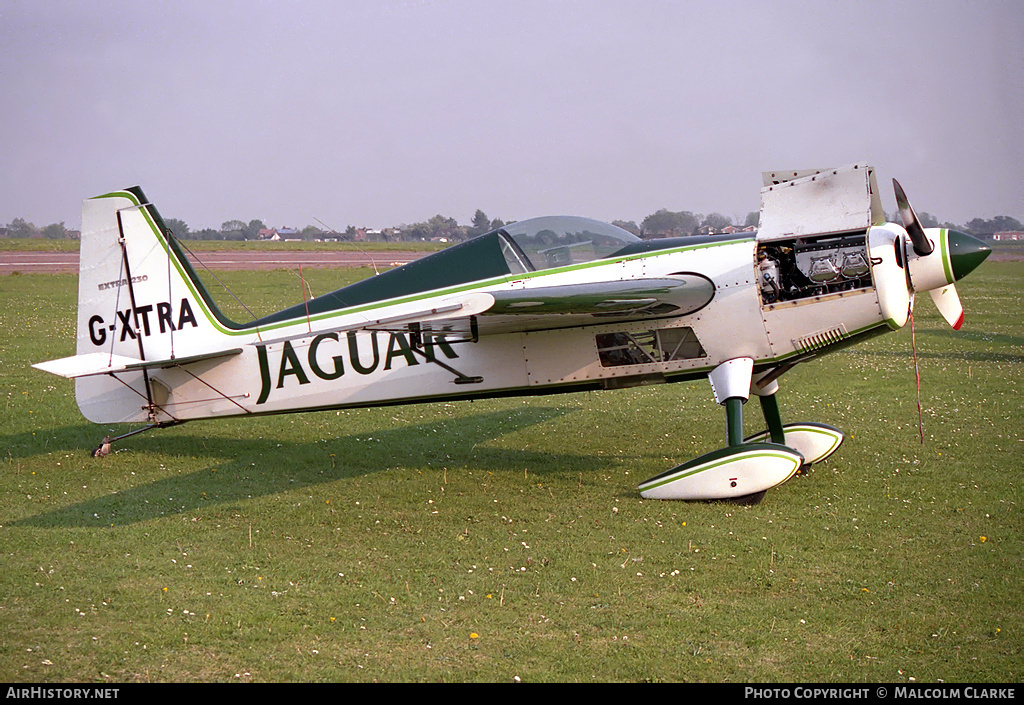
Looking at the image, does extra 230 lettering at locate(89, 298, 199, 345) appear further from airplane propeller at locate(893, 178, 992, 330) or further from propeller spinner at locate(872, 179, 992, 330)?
airplane propeller at locate(893, 178, 992, 330)

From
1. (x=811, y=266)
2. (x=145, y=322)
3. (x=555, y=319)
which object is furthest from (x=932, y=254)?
(x=145, y=322)

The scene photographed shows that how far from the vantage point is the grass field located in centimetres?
516

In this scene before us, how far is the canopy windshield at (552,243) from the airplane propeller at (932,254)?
263cm

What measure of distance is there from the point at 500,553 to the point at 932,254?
484cm

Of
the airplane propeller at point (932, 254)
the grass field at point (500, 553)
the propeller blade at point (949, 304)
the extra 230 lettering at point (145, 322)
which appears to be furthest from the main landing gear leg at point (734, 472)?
the extra 230 lettering at point (145, 322)

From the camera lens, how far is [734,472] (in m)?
7.82

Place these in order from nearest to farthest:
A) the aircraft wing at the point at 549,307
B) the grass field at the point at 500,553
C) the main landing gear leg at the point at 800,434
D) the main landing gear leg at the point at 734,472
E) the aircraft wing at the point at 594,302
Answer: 1. the grass field at the point at 500,553
2. the aircraft wing at the point at 549,307
3. the aircraft wing at the point at 594,302
4. the main landing gear leg at the point at 734,472
5. the main landing gear leg at the point at 800,434

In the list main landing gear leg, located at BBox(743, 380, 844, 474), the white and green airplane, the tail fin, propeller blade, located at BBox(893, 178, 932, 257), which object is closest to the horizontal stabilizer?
the white and green airplane

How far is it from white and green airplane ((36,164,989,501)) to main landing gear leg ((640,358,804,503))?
0.06ft

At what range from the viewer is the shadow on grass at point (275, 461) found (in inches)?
316

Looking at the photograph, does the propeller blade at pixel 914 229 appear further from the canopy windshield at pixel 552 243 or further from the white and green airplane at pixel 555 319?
the canopy windshield at pixel 552 243
